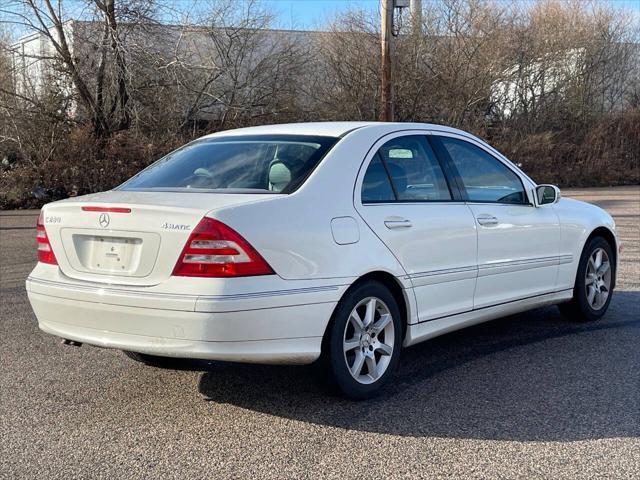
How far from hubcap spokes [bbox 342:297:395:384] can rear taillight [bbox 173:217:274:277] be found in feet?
2.58

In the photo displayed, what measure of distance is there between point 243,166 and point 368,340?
1351 mm

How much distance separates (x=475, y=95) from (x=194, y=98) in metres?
11.2

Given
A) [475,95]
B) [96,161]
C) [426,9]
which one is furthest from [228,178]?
[426,9]

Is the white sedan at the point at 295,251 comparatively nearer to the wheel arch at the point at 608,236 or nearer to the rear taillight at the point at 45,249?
the rear taillight at the point at 45,249

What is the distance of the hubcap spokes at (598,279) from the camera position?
260 inches

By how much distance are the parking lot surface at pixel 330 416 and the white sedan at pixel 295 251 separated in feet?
1.24

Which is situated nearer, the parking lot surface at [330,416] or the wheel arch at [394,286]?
the parking lot surface at [330,416]

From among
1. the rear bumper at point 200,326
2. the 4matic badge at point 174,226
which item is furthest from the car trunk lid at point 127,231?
the rear bumper at point 200,326

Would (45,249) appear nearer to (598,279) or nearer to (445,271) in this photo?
Result: (445,271)

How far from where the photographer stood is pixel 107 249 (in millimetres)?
4230

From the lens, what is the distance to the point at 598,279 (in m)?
6.69

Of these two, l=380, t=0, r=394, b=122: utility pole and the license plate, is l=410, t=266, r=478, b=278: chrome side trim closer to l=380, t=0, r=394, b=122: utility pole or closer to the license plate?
the license plate

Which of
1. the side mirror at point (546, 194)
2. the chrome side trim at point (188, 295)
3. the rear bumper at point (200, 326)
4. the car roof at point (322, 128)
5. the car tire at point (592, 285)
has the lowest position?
the car tire at point (592, 285)

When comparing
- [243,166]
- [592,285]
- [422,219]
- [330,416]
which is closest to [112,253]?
[243,166]
